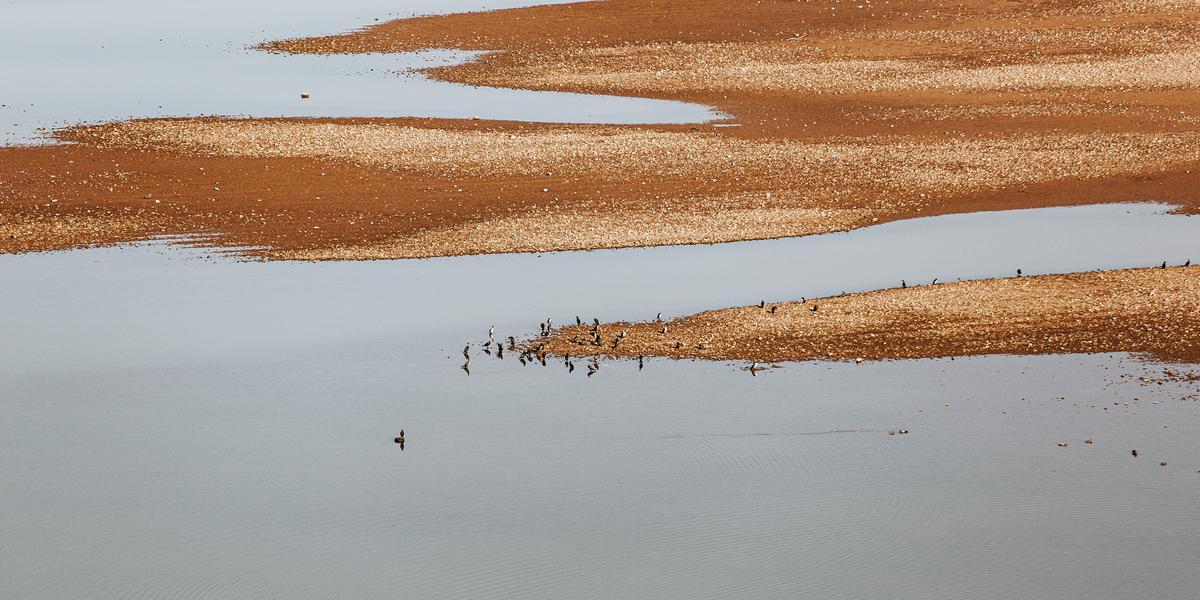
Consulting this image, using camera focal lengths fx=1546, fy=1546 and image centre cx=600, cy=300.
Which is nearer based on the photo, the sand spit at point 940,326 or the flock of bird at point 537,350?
the flock of bird at point 537,350

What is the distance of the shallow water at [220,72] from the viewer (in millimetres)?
39188

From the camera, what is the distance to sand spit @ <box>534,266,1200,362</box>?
800 inches

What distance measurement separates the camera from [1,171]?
32.9m

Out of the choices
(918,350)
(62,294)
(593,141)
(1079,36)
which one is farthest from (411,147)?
(1079,36)

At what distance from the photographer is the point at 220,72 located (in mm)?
46531

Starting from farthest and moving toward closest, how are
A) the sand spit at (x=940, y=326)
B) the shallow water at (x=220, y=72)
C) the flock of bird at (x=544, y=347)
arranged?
1. the shallow water at (x=220, y=72)
2. the sand spit at (x=940, y=326)
3. the flock of bird at (x=544, y=347)

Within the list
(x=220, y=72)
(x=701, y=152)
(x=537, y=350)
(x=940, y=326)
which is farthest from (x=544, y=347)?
(x=220, y=72)

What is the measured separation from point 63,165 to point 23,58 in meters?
19.4

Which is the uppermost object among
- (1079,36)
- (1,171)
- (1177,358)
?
(1079,36)

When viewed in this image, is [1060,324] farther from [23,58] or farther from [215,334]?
[23,58]

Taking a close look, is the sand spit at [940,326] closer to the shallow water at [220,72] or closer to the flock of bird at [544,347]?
the flock of bird at [544,347]

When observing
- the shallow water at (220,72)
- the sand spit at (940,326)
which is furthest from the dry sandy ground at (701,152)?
the sand spit at (940,326)

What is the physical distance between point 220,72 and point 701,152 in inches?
763

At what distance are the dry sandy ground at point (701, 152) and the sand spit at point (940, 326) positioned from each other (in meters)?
5.40
